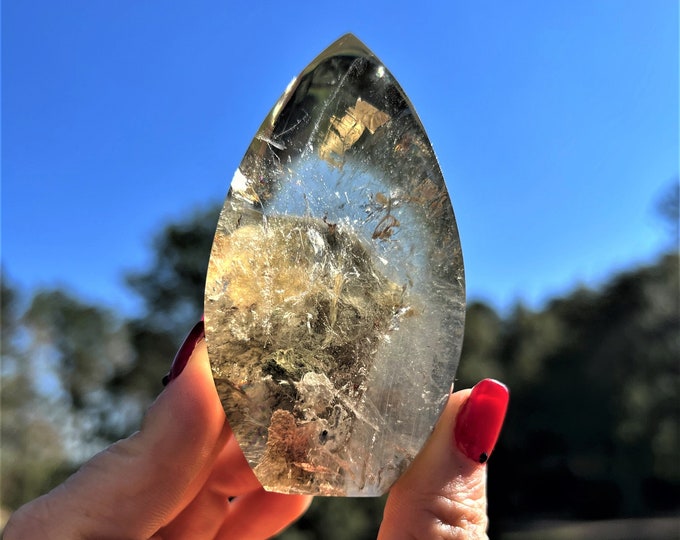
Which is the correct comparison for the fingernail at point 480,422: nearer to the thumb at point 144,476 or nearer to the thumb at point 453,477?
the thumb at point 453,477

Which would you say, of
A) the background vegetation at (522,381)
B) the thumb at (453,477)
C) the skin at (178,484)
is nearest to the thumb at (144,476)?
the skin at (178,484)

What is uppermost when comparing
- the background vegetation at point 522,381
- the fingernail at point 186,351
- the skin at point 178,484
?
the background vegetation at point 522,381

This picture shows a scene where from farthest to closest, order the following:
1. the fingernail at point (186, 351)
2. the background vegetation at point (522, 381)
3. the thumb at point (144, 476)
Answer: the background vegetation at point (522, 381) < the fingernail at point (186, 351) < the thumb at point (144, 476)

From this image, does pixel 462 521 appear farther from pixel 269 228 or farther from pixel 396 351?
pixel 269 228

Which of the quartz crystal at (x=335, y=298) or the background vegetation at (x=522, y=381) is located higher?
the background vegetation at (x=522, y=381)

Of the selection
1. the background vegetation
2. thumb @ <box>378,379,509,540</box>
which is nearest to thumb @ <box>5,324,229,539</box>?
thumb @ <box>378,379,509,540</box>

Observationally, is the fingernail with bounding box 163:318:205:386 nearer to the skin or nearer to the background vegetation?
the skin
